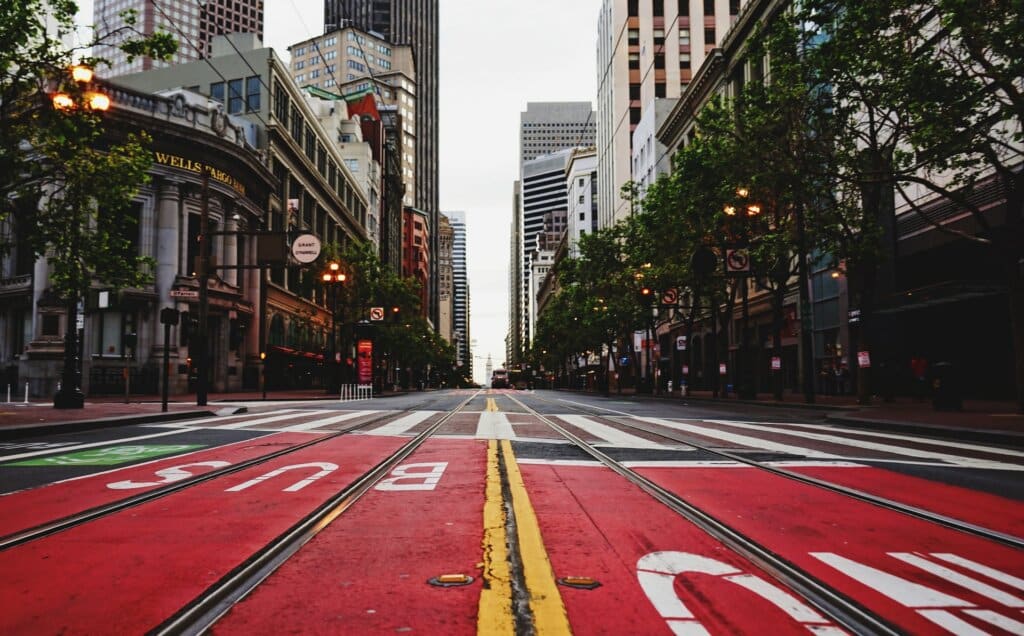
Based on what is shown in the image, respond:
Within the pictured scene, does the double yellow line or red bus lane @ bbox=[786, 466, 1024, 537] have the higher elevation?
the double yellow line

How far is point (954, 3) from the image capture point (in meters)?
13.1

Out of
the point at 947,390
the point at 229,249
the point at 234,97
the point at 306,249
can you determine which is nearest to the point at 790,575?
the point at 947,390

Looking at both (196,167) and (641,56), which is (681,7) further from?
(196,167)

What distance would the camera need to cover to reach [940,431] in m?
12.6

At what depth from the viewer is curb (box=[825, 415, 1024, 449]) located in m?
11.1

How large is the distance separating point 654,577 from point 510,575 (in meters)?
0.74

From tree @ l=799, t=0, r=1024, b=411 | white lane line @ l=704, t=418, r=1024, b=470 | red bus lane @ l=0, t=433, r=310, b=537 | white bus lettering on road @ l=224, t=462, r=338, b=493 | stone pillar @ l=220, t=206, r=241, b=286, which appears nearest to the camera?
red bus lane @ l=0, t=433, r=310, b=537

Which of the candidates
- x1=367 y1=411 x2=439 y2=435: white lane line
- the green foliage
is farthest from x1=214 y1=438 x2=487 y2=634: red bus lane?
the green foliage

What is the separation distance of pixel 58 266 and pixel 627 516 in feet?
56.6

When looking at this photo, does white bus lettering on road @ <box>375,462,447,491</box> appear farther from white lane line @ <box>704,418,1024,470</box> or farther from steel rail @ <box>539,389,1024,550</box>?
white lane line @ <box>704,418,1024,470</box>

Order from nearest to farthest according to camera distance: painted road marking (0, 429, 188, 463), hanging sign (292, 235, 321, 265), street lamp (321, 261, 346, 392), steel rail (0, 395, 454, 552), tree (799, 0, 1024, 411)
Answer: steel rail (0, 395, 454, 552) < painted road marking (0, 429, 188, 463) < tree (799, 0, 1024, 411) < hanging sign (292, 235, 321, 265) < street lamp (321, 261, 346, 392)

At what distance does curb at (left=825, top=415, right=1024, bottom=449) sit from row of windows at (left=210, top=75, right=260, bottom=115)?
151 feet

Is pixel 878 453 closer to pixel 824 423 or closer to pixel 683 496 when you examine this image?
pixel 683 496

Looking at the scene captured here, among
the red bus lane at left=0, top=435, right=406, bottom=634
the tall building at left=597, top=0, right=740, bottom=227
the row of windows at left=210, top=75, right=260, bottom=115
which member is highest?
the tall building at left=597, top=0, right=740, bottom=227
